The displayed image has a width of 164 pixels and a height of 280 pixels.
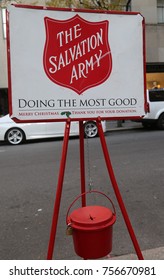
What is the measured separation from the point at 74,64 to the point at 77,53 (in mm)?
102

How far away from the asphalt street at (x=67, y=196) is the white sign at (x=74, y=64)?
0.53 metres

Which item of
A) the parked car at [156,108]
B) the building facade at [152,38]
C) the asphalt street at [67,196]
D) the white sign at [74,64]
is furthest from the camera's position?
the building facade at [152,38]

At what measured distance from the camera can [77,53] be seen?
273 centimetres

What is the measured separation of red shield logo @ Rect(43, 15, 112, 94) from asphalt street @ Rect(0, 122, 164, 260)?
66 cm

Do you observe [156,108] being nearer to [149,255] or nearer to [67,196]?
[67,196]

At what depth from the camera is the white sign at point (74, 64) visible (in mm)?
2592

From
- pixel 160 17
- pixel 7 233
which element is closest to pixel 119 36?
pixel 7 233

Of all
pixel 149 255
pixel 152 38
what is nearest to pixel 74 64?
pixel 149 255

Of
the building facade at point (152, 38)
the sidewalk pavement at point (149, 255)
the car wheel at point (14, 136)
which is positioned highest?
the building facade at point (152, 38)

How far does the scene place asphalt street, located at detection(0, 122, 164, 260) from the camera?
362 centimetres

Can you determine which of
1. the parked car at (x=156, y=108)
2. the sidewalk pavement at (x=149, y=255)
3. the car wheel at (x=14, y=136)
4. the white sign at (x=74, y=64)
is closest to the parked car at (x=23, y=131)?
the car wheel at (x=14, y=136)

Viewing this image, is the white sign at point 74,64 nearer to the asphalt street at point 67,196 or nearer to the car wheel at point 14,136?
the asphalt street at point 67,196

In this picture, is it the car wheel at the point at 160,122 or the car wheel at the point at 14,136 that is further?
the car wheel at the point at 160,122
